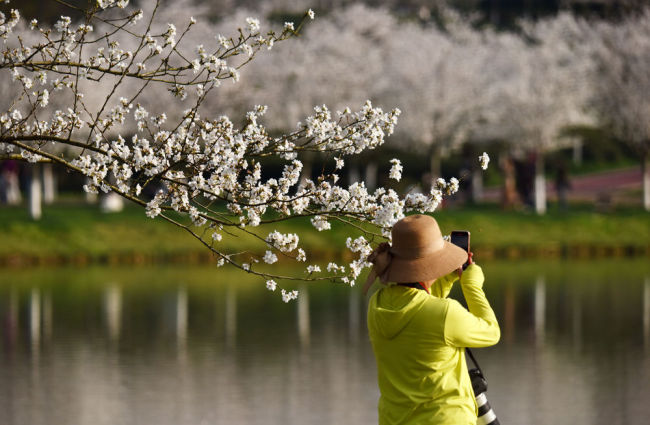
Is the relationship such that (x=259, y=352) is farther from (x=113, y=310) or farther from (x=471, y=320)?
(x=471, y=320)

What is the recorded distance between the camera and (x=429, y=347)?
5.78 metres

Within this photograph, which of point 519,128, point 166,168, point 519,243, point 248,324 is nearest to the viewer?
point 166,168

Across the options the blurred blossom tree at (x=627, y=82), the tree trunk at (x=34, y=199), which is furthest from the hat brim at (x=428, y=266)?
the blurred blossom tree at (x=627, y=82)

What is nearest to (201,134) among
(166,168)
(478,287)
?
(166,168)

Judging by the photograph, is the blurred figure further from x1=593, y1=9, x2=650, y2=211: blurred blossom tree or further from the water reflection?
the water reflection

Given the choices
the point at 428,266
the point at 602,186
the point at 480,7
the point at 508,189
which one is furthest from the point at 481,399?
the point at 480,7

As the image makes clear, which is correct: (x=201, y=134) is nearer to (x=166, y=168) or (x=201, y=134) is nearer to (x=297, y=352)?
(x=166, y=168)

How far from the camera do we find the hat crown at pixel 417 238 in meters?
5.68

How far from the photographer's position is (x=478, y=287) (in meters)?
5.90

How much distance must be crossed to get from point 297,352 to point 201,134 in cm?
920

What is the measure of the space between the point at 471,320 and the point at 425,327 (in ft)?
0.74

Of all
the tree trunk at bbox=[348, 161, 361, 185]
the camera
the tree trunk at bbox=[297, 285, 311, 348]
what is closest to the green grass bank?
the tree trunk at bbox=[297, 285, 311, 348]

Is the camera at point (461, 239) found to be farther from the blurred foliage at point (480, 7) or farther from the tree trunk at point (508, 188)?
the blurred foliage at point (480, 7)

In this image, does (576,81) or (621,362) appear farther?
(576,81)
